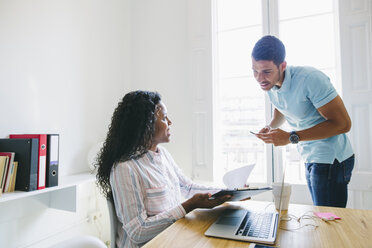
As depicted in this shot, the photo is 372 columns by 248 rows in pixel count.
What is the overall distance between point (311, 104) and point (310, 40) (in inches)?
46.2

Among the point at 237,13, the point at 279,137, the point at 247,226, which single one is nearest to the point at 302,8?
the point at 237,13

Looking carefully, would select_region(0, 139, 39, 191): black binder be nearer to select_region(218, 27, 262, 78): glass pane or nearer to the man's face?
the man's face

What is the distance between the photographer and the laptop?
80cm

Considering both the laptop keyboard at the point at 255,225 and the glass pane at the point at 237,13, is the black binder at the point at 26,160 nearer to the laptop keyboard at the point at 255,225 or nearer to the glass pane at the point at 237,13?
the laptop keyboard at the point at 255,225

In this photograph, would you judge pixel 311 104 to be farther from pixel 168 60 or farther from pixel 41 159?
pixel 168 60

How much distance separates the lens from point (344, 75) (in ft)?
6.58

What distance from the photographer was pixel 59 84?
1919mm

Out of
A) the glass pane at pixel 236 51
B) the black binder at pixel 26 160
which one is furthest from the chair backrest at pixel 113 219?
the glass pane at pixel 236 51

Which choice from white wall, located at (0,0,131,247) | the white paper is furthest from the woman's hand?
white wall, located at (0,0,131,247)

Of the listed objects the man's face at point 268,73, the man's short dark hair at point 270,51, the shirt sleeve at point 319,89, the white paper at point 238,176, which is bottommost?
the white paper at point 238,176

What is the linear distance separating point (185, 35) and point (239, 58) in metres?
0.61

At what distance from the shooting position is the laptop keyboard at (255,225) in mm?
822

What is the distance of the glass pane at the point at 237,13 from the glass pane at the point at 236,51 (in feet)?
0.23

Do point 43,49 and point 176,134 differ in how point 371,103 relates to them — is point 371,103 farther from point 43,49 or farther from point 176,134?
point 43,49
